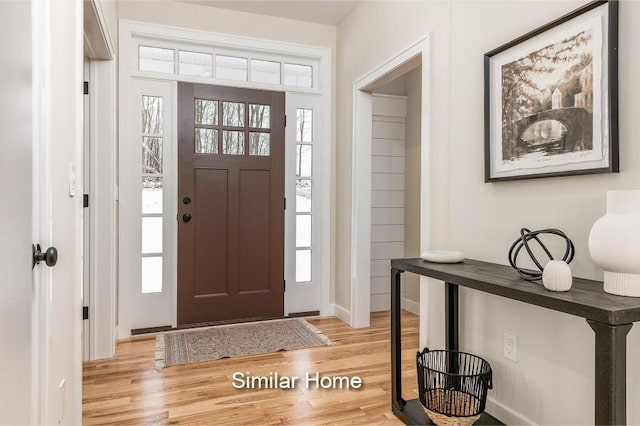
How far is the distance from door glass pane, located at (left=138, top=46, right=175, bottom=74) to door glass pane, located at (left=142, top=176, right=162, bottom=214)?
2.94 feet

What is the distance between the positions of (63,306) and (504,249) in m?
1.89

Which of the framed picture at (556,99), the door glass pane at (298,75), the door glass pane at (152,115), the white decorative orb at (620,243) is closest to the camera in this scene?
the white decorative orb at (620,243)

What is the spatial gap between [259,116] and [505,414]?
288cm

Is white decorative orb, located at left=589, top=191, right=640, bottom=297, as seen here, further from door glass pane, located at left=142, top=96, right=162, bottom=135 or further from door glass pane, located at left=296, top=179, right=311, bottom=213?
door glass pane, located at left=142, top=96, right=162, bottom=135

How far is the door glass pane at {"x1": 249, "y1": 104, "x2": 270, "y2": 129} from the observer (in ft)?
12.1

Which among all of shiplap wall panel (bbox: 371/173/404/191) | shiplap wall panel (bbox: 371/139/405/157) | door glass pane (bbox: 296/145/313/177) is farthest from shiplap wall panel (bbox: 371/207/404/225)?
door glass pane (bbox: 296/145/313/177)

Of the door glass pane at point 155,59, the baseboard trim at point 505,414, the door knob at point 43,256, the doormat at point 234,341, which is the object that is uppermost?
the door glass pane at point 155,59

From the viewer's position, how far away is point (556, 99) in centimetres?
171

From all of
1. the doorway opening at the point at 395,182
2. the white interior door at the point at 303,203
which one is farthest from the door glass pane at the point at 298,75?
the doorway opening at the point at 395,182

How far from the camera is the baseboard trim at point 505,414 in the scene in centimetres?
188

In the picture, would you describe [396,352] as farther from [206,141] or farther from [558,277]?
[206,141]

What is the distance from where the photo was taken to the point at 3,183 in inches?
31.6

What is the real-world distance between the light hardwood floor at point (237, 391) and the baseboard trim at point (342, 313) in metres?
0.52

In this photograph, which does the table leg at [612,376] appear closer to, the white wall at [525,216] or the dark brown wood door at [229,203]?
the white wall at [525,216]
